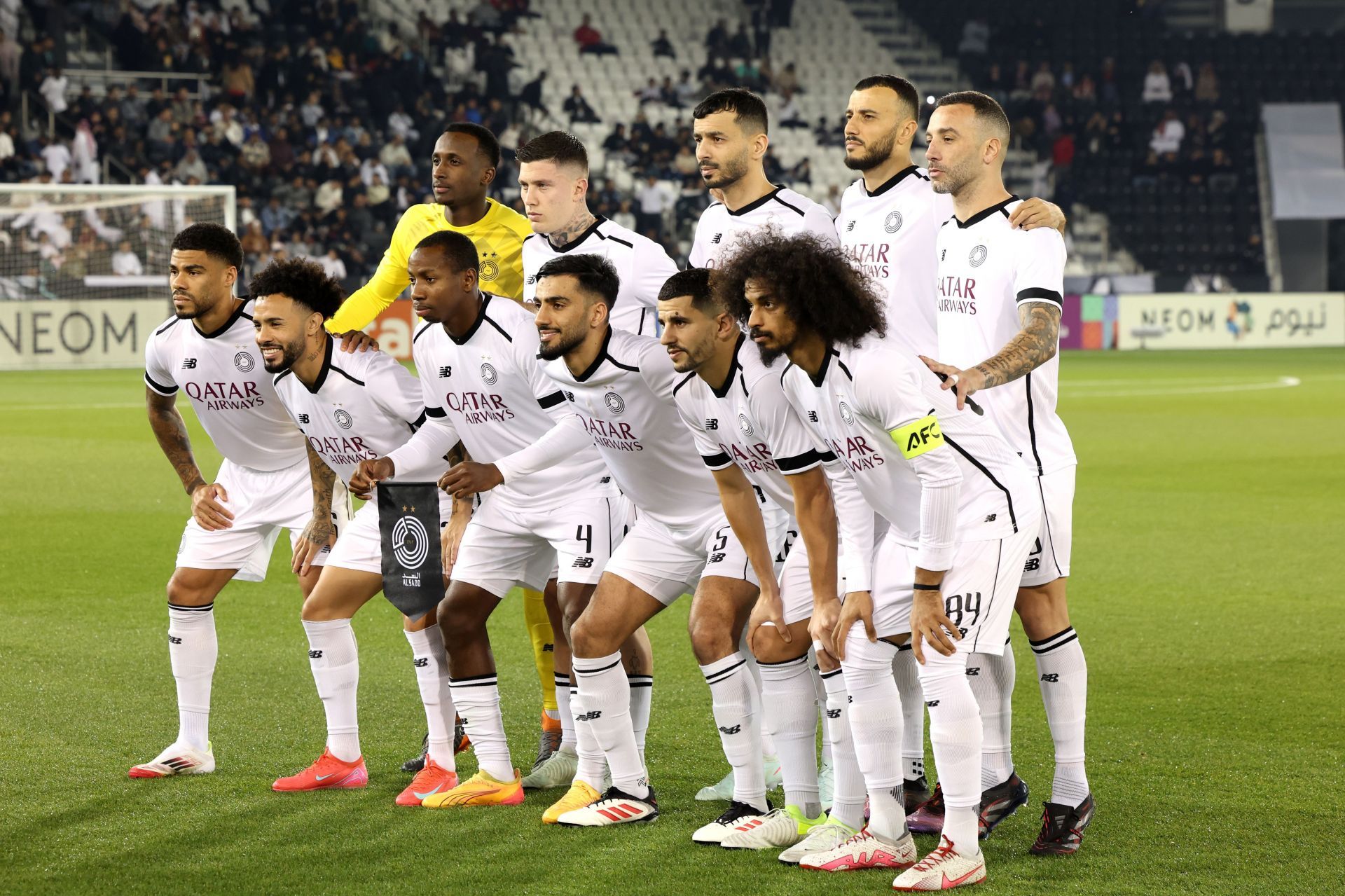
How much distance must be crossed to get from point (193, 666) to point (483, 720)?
1246 mm

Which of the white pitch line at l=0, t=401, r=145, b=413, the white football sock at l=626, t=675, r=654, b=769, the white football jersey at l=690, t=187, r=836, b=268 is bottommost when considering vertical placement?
the white football sock at l=626, t=675, r=654, b=769

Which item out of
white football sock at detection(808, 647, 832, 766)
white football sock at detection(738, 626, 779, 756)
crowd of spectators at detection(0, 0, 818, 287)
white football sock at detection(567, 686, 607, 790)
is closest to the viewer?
white football sock at detection(808, 647, 832, 766)

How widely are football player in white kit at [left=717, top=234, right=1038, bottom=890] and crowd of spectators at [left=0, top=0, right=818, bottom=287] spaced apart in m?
22.4

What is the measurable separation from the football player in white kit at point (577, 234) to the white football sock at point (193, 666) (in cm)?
177

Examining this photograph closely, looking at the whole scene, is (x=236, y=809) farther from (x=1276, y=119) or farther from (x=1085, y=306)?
(x=1276, y=119)

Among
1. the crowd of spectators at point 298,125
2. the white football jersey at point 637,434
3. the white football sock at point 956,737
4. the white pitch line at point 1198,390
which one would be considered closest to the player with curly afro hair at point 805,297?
the white football jersey at point 637,434

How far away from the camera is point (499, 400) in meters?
5.55

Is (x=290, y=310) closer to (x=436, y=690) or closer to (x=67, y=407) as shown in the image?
(x=436, y=690)

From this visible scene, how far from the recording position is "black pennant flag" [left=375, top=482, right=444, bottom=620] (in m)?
5.41

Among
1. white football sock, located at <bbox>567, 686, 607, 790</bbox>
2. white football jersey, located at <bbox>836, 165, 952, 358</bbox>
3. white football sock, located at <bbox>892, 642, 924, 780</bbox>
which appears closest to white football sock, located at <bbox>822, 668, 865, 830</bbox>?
white football sock, located at <bbox>892, 642, 924, 780</bbox>

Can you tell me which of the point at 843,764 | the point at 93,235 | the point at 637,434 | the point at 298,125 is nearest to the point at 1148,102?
the point at 298,125

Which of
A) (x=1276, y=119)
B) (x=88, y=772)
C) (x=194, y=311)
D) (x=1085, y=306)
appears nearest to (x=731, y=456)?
(x=194, y=311)

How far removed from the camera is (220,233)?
589 cm

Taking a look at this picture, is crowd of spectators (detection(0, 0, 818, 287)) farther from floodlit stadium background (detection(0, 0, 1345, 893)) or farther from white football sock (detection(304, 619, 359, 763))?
white football sock (detection(304, 619, 359, 763))
